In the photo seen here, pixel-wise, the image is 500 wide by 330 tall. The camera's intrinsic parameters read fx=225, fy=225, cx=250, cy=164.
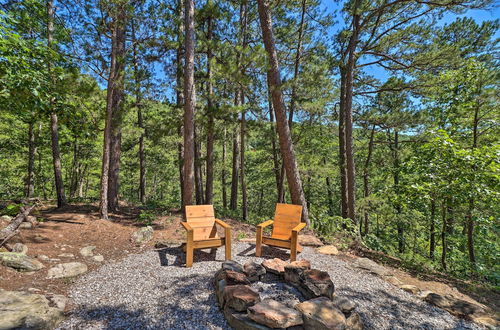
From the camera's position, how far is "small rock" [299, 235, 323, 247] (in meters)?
4.83

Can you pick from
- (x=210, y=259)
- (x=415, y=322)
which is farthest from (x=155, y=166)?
(x=415, y=322)

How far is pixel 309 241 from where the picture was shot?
4898 mm

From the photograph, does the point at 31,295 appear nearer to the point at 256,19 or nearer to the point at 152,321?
the point at 152,321

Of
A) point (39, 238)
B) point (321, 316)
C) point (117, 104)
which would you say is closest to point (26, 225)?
point (39, 238)

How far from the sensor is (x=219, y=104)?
7203 mm

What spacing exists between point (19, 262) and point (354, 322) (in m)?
4.12

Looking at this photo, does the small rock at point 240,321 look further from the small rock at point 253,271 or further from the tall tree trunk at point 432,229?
the tall tree trunk at point 432,229

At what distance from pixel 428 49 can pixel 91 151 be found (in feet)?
52.7

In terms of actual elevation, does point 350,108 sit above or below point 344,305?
above

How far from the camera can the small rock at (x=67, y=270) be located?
9.84 feet

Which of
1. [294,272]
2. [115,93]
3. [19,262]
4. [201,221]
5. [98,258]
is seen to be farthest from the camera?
→ [115,93]

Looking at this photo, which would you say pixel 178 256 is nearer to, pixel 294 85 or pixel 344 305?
pixel 344 305

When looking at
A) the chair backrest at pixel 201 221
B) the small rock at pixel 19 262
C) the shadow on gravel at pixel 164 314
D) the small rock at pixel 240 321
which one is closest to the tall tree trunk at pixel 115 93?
the small rock at pixel 19 262

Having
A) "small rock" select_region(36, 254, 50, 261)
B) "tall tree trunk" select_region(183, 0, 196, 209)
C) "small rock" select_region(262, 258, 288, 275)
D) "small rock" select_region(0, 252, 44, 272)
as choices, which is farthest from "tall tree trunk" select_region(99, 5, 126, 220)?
"small rock" select_region(262, 258, 288, 275)
